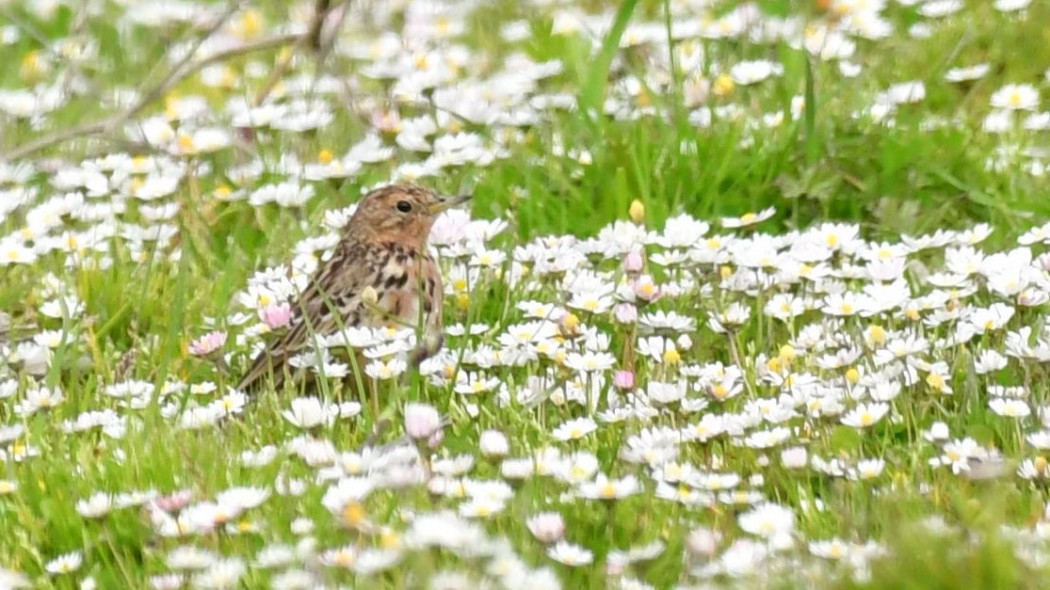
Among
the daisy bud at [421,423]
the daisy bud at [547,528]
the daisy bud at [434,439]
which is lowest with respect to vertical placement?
the daisy bud at [547,528]

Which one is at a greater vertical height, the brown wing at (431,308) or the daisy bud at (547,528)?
the brown wing at (431,308)

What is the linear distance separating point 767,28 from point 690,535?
14.8 feet

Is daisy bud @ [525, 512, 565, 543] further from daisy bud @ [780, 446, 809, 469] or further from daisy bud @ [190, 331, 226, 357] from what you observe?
daisy bud @ [190, 331, 226, 357]

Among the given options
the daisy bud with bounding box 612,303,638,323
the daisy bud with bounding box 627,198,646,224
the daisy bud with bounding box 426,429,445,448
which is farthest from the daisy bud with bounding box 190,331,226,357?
the daisy bud with bounding box 627,198,646,224

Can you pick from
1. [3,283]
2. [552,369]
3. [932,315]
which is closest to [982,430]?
[932,315]

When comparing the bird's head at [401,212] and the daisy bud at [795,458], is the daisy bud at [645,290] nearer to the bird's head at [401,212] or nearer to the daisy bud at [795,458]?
the daisy bud at [795,458]

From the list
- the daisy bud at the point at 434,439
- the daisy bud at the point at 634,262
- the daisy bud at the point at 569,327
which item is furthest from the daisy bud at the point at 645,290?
the daisy bud at the point at 434,439

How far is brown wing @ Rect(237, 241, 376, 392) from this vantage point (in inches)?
244

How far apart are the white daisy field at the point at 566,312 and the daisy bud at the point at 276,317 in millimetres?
14

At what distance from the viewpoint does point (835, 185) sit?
740cm

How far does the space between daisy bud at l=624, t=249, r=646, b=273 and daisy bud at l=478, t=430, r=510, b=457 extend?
146 centimetres

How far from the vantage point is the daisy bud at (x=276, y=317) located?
607cm

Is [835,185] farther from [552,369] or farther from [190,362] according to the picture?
[190,362]

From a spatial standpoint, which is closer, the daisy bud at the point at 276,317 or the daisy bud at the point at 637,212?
the daisy bud at the point at 276,317
